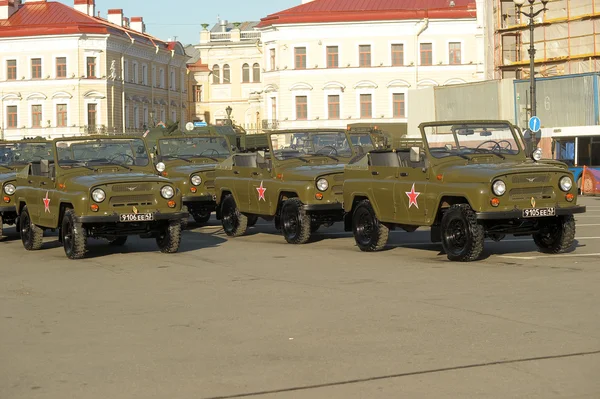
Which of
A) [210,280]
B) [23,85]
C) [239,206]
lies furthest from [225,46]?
[210,280]

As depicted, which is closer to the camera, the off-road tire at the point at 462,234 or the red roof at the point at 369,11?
the off-road tire at the point at 462,234

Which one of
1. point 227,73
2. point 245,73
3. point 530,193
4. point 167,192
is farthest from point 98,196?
point 227,73

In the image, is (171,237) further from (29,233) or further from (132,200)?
(29,233)

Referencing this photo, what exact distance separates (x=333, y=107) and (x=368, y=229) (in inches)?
2630

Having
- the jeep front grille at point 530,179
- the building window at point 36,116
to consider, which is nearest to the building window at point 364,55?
the building window at point 36,116

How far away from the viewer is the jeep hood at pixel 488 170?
14.8 meters

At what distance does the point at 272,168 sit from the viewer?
19.6 meters

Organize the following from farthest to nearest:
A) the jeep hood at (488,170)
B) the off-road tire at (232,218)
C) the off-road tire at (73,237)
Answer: the off-road tire at (232,218), the off-road tire at (73,237), the jeep hood at (488,170)

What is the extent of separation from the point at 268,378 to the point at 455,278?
562 centimetres

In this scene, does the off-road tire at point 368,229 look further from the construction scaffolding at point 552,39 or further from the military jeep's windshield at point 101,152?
the construction scaffolding at point 552,39

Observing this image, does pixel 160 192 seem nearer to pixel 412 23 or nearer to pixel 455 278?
pixel 455 278

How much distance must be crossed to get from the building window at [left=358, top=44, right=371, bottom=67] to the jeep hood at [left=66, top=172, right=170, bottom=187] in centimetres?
6634

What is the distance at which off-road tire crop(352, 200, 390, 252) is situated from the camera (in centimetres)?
1680

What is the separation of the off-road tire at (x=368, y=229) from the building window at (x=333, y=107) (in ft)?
217
